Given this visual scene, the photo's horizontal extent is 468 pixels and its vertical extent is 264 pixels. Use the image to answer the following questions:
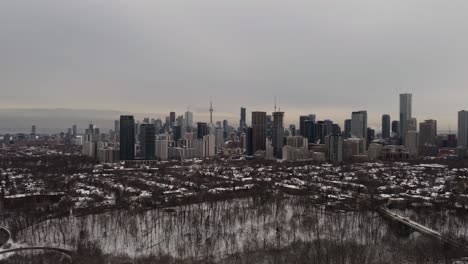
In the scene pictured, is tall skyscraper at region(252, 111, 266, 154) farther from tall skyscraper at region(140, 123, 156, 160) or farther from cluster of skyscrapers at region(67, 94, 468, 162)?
tall skyscraper at region(140, 123, 156, 160)

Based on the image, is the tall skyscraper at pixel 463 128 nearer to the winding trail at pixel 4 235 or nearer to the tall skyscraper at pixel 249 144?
the tall skyscraper at pixel 249 144

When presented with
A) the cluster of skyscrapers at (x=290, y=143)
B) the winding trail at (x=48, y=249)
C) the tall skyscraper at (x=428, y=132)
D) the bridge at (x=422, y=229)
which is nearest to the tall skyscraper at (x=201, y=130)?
the cluster of skyscrapers at (x=290, y=143)

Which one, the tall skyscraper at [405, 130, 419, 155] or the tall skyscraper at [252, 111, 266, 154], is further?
the tall skyscraper at [252, 111, 266, 154]

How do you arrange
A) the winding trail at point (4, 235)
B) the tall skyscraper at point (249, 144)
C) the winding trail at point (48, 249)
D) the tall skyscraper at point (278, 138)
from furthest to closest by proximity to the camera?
the tall skyscraper at point (249, 144) < the tall skyscraper at point (278, 138) < the winding trail at point (4, 235) < the winding trail at point (48, 249)

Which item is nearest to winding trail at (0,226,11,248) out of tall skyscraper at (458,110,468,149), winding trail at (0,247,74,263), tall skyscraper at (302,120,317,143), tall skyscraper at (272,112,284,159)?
winding trail at (0,247,74,263)

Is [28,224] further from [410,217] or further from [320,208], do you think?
[410,217]

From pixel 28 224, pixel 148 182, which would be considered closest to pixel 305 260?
pixel 28 224

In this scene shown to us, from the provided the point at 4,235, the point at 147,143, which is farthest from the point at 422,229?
the point at 147,143
